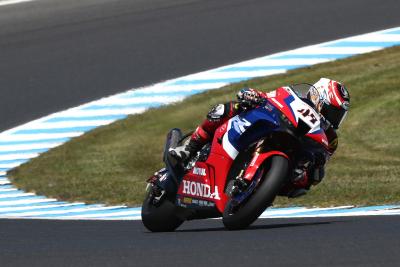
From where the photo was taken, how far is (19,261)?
7238 millimetres

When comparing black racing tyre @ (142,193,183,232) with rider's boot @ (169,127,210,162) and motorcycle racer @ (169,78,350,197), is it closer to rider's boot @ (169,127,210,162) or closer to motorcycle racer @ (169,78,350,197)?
rider's boot @ (169,127,210,162)

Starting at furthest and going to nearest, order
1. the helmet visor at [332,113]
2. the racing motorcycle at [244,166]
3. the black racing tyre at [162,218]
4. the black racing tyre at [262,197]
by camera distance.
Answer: the black racing tyre at [162,218] → the helmet visor at [332,113] → the racing motorcycle at [244,166] → the black racing tyre at [262,197]

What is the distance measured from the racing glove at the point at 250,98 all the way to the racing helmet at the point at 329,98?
1.36 feet

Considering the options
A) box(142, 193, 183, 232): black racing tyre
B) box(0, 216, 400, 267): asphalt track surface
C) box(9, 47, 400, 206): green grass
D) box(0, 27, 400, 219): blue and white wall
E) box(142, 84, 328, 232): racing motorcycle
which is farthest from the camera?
box(0, 27, 400, 219): blue and white wall

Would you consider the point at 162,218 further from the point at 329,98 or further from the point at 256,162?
the point at 329,98

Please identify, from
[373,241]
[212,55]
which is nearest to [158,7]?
[212,55]

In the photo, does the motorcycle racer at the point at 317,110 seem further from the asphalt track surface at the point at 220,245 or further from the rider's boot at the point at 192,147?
the asphalt track surface at the point at 220,245

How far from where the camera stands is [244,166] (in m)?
9.59

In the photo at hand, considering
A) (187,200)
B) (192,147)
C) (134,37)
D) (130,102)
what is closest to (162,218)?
(187,200)

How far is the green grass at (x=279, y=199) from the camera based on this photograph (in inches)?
543

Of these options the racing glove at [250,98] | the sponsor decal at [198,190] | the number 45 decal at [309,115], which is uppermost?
the racing glove at [250,98]

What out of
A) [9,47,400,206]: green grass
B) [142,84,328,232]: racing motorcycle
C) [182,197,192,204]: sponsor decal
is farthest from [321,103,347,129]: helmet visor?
[9,47,400,206]: green grass

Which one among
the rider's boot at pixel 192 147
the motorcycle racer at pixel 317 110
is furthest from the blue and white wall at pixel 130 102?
the motorcycle racer at pixel 317 110

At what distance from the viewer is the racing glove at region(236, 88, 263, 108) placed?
31.5ft
